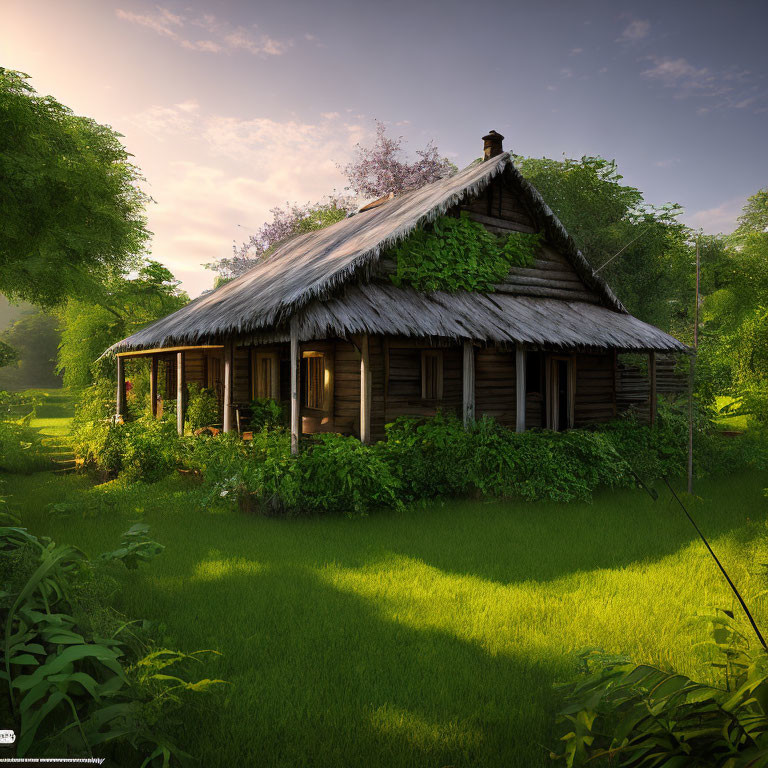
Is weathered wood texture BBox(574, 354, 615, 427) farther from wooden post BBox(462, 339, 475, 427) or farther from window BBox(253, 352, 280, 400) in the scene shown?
window BBox(253, 352, 280, 400)

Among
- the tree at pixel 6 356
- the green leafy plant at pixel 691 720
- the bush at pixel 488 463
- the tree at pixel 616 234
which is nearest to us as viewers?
the green leafy plant at pixel 691 720

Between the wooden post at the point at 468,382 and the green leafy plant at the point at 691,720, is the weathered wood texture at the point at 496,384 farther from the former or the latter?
the green leafy plant at the point at 691,720

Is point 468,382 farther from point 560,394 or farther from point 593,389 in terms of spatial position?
point 593,389

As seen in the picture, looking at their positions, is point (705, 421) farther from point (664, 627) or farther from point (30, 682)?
point (30, 682)

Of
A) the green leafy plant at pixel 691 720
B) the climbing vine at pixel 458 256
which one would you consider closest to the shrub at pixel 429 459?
the climbing vine at pixel 458 256

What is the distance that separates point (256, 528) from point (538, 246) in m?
10.8

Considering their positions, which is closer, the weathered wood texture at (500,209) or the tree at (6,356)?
the weathered wood texture at (500,209)

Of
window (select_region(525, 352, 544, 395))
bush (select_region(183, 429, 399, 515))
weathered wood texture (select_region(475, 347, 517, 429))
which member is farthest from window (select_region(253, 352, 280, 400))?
window (select_region(525, 352, 544, 395))

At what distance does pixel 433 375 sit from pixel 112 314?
2062 cm

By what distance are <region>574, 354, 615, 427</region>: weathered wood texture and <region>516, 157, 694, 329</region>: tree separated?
1812 centimetres

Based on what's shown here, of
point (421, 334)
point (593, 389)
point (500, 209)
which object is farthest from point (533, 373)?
point (421, 334)

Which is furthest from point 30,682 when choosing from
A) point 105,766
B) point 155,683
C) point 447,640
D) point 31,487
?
point 31,487

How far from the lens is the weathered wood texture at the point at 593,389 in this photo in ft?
53.9

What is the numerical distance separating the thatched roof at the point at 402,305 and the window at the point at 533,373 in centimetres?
184
